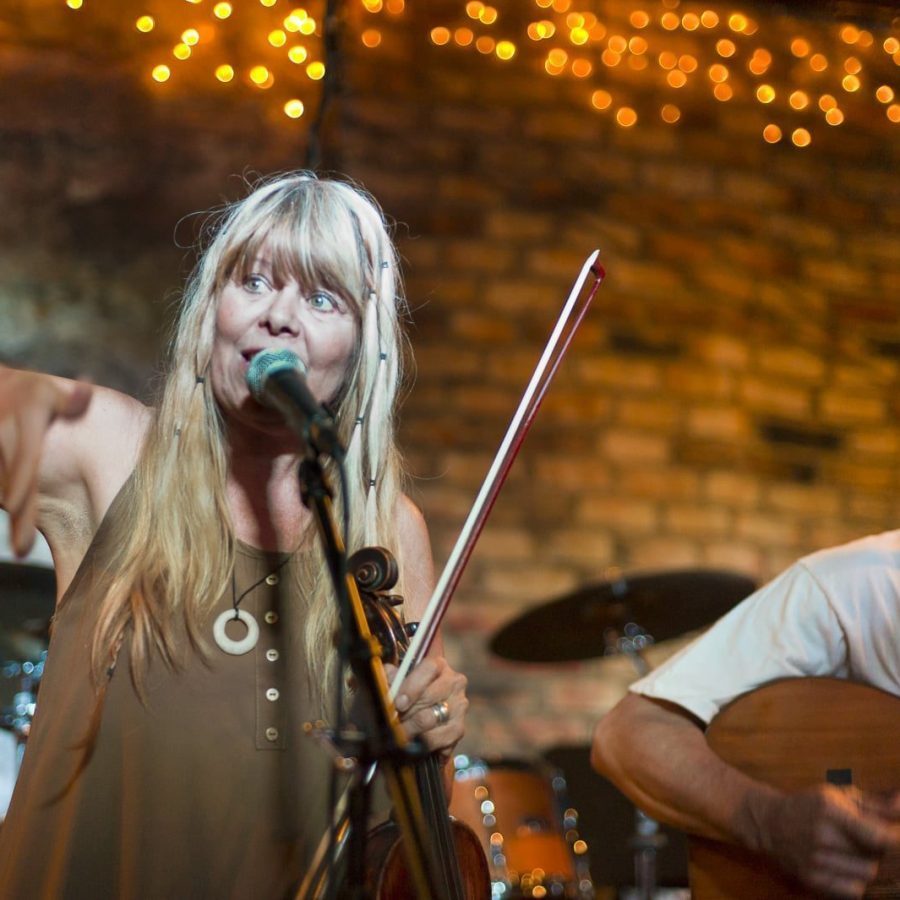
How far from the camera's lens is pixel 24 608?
304 centimetres

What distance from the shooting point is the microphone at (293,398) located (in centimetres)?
126

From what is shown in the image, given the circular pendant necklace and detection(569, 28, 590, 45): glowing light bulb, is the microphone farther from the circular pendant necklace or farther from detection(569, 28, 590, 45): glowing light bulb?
detection(569, 28, 590, 45): glowing light bulb

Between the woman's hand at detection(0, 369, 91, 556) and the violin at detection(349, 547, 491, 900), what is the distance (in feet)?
1.25

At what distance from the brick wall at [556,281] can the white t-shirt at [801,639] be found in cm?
192

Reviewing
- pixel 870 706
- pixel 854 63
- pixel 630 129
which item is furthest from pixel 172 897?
pixel 854 63

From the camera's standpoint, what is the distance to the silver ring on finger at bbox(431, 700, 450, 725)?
1475 millimetres

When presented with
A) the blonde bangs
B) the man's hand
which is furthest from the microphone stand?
the man's hand

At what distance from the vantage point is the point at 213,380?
5.80ft

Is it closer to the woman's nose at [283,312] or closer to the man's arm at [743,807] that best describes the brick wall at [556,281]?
the man's arm at [743,807]

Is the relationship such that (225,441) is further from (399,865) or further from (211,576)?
(399,865)

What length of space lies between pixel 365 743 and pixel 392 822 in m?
0.34

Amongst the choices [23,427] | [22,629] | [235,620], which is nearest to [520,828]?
[22,629]

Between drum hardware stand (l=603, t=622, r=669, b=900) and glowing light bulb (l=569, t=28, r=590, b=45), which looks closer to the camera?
drum hardware stand (l=603, t=622, r=669, b=900)

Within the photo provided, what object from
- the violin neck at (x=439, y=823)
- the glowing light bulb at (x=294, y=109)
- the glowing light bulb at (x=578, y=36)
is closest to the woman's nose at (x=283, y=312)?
the violin neck at (x=439, y=823)
